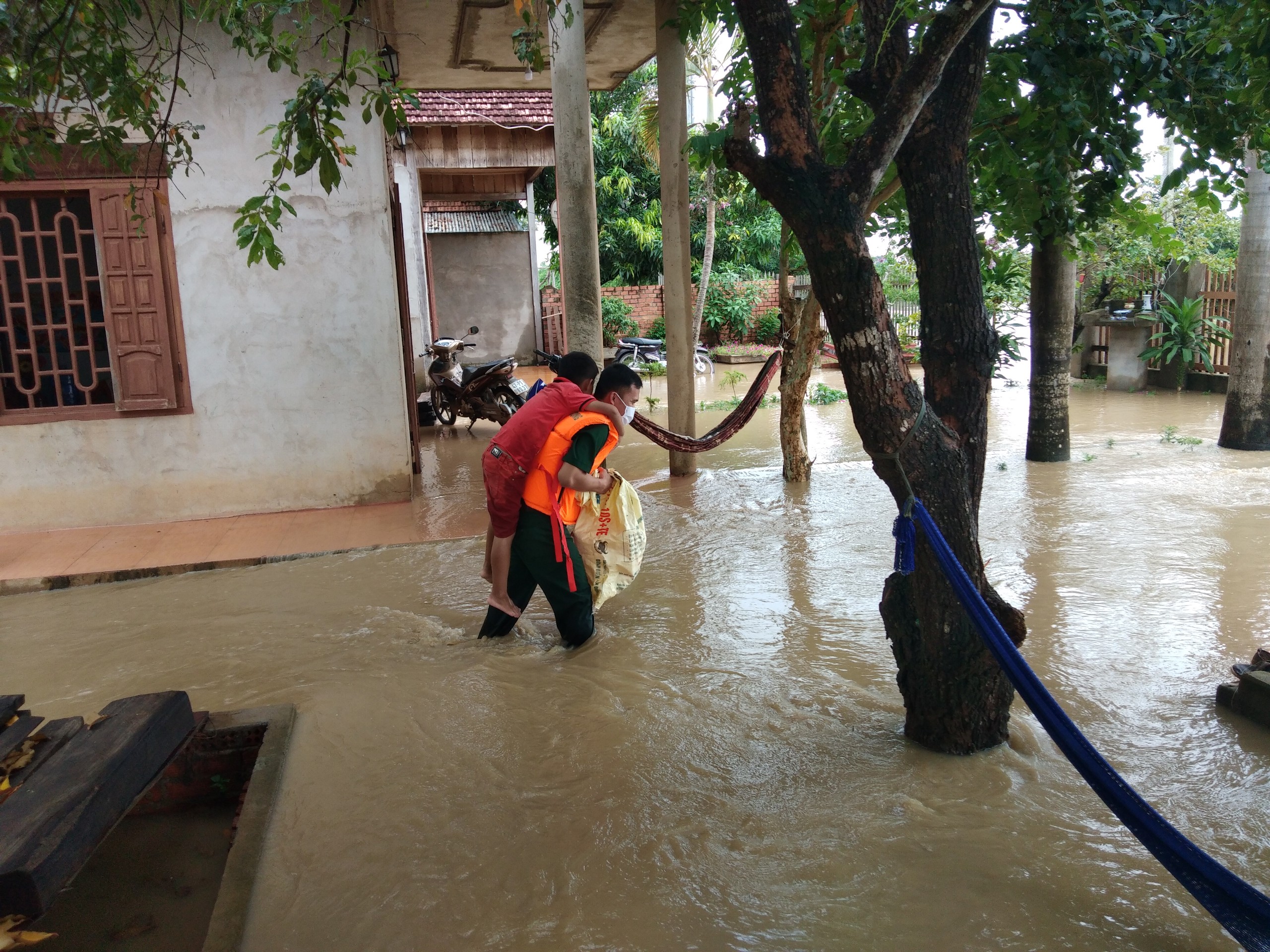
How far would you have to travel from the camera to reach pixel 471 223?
17.6 metres

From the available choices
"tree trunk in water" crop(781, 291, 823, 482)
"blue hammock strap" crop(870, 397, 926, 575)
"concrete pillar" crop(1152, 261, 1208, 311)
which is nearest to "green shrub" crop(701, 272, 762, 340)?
"concrete pillar" crop(1152, 261, 1208, 311)

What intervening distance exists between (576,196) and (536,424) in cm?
286

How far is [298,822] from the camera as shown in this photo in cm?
281

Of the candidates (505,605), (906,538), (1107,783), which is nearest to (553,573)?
(505,605)

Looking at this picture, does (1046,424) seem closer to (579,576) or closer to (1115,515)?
(1115,515)

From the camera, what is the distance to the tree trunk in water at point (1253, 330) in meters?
7.84

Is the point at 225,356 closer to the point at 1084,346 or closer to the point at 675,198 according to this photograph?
the point at 675,198

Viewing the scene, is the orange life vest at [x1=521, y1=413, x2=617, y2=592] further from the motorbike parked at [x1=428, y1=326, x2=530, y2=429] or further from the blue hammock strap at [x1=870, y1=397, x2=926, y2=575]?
the motorbike parked at [x1=428, y1=326, x2=530, y2=429]

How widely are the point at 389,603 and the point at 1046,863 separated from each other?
335 cm

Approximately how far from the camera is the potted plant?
11367 mm

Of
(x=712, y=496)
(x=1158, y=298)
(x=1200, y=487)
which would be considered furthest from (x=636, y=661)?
(x=1158, y=298)

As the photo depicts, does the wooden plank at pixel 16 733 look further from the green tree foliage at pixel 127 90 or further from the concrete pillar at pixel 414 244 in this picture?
the concrete pillar at pixel 414 244

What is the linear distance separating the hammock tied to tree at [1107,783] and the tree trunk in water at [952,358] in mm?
178

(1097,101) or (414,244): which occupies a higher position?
(414,244)
